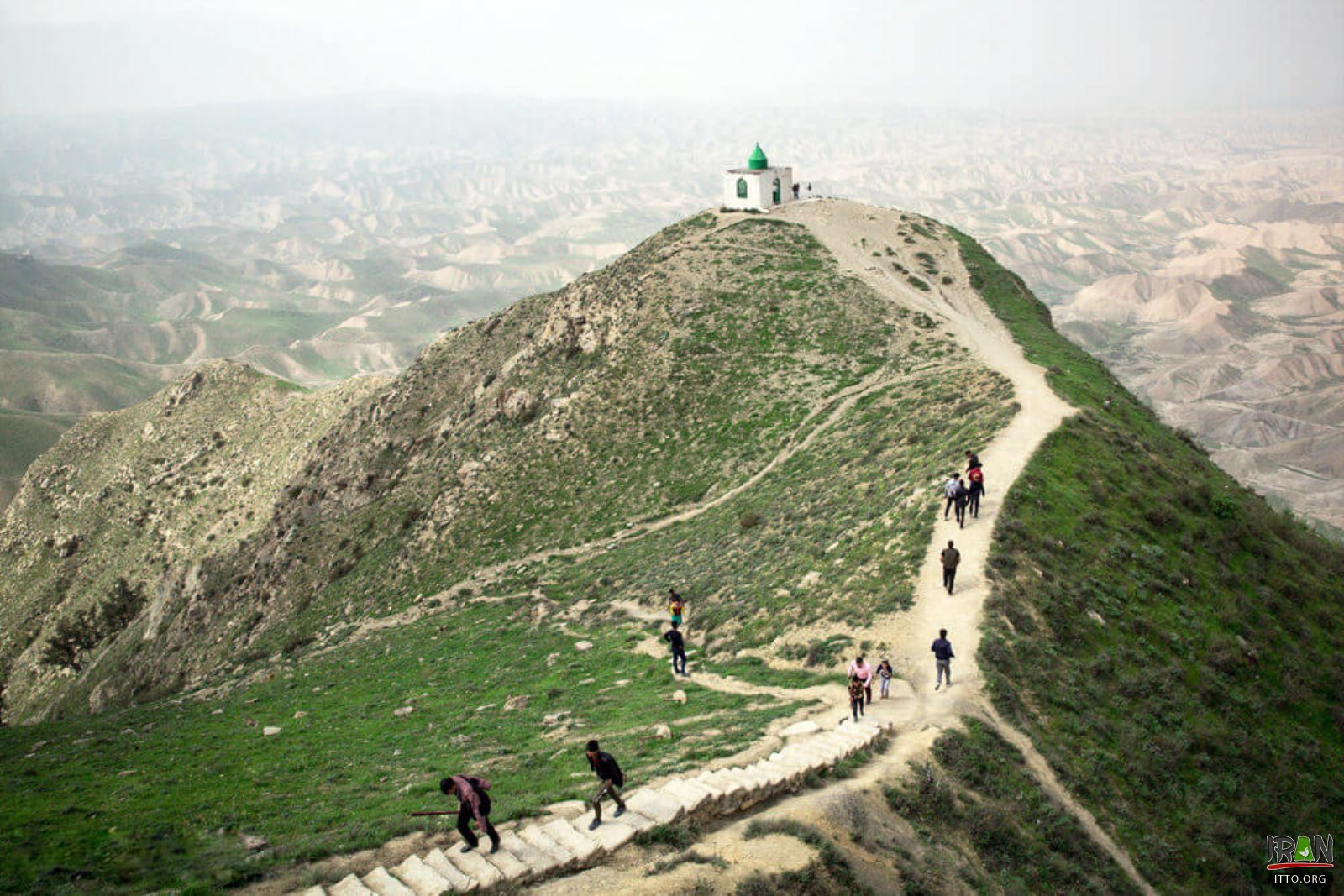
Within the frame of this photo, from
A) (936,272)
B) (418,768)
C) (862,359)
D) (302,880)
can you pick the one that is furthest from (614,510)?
(936,272)

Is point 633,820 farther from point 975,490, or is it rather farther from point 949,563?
point 975,490

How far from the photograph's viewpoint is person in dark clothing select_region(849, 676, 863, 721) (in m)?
19.6

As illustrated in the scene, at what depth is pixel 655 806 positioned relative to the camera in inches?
622

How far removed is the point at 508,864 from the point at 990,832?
10523 mm

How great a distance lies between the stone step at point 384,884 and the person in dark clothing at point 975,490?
72.2ft

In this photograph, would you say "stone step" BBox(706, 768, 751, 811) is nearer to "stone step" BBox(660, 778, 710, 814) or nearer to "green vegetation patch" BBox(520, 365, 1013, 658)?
"stone step" BBox(660, 778, 710, 814)

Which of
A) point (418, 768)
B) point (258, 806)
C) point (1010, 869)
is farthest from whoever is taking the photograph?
point (418, 768)

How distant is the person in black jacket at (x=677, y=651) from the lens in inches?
1051

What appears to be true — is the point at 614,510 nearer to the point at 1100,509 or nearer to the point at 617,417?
the point at 617,417

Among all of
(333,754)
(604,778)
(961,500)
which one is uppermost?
(961,500)

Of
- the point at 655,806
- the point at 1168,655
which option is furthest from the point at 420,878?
the point at 1168,655

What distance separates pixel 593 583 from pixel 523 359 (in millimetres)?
34035

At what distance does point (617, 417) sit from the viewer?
57344mm

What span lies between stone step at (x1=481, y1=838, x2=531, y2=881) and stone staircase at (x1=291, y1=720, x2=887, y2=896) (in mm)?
16
